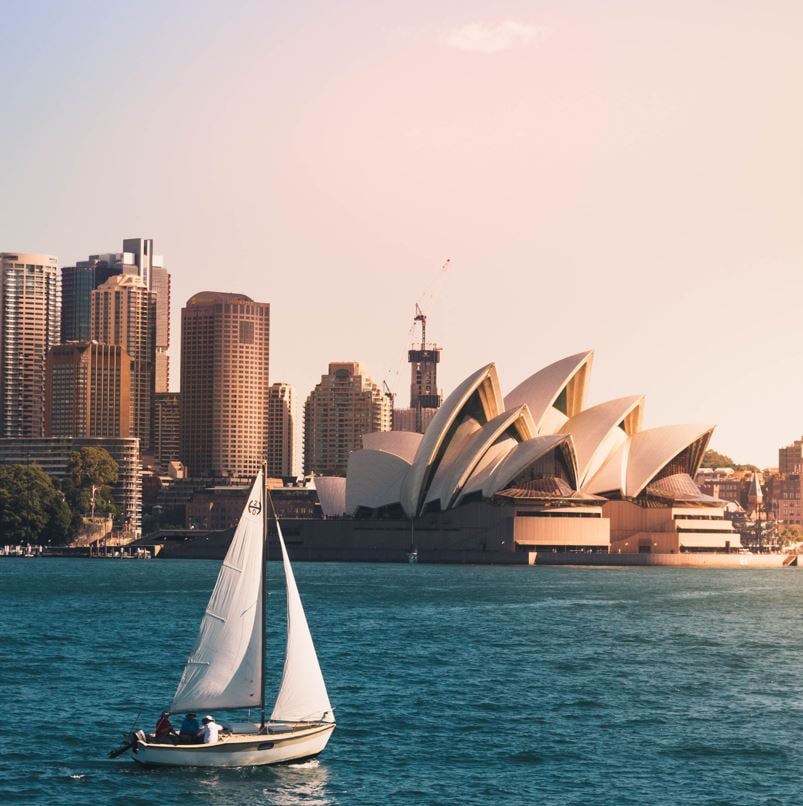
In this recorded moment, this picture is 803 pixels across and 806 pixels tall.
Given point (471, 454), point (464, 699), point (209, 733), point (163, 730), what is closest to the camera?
point (209, 733)

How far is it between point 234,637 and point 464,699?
11.9 m

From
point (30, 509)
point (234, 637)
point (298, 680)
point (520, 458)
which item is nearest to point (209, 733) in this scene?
point (234, 637)

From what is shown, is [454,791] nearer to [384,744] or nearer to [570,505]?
[384,744]

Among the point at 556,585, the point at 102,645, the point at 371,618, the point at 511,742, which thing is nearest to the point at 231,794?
the point at 511,742

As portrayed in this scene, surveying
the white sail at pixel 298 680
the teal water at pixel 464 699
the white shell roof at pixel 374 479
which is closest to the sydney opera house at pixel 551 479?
the white shell roof at pixel 374 479

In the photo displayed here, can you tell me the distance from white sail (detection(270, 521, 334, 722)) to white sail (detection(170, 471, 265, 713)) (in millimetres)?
575

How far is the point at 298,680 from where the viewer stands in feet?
115

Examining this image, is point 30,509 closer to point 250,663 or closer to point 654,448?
point 654,448

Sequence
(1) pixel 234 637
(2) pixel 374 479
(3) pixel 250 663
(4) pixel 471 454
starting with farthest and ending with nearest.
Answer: (2) pixel 374 479 < (4) pixel 471 454 < (3) pixel 250 663 < (1) pixel 234 637

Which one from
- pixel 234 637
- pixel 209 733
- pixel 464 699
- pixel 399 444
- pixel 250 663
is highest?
pixel 399 444

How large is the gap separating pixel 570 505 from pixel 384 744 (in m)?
101

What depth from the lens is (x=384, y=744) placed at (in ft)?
124

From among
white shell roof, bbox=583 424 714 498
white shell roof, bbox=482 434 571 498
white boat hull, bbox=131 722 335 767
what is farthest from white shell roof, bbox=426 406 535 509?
white boat hull, bbox=131 722 335 767

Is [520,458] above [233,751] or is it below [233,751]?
above
